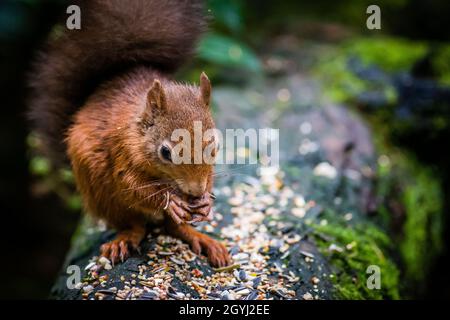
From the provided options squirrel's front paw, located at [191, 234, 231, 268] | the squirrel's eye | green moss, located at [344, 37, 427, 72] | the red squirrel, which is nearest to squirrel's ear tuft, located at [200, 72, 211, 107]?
the red squirrel

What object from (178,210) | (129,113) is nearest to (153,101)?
(129,113)

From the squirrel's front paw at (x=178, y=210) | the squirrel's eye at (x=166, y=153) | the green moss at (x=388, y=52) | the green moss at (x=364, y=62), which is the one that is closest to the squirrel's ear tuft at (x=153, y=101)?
the squirrel's eye at (x=166, y=153)

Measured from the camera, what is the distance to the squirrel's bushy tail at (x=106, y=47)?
249 centimetres

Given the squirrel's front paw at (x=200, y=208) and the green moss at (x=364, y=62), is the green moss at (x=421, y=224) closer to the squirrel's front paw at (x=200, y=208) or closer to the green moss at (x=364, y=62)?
the green moss at (x=364, y=62)

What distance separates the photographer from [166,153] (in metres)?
2.13

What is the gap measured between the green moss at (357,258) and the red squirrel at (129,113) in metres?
0.59

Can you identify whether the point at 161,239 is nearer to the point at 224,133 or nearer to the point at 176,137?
the point at 176,137

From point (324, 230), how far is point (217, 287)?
819 millimetres

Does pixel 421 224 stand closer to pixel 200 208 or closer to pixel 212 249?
pixel 212 249

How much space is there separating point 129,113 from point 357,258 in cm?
138

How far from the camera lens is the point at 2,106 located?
4.97m
